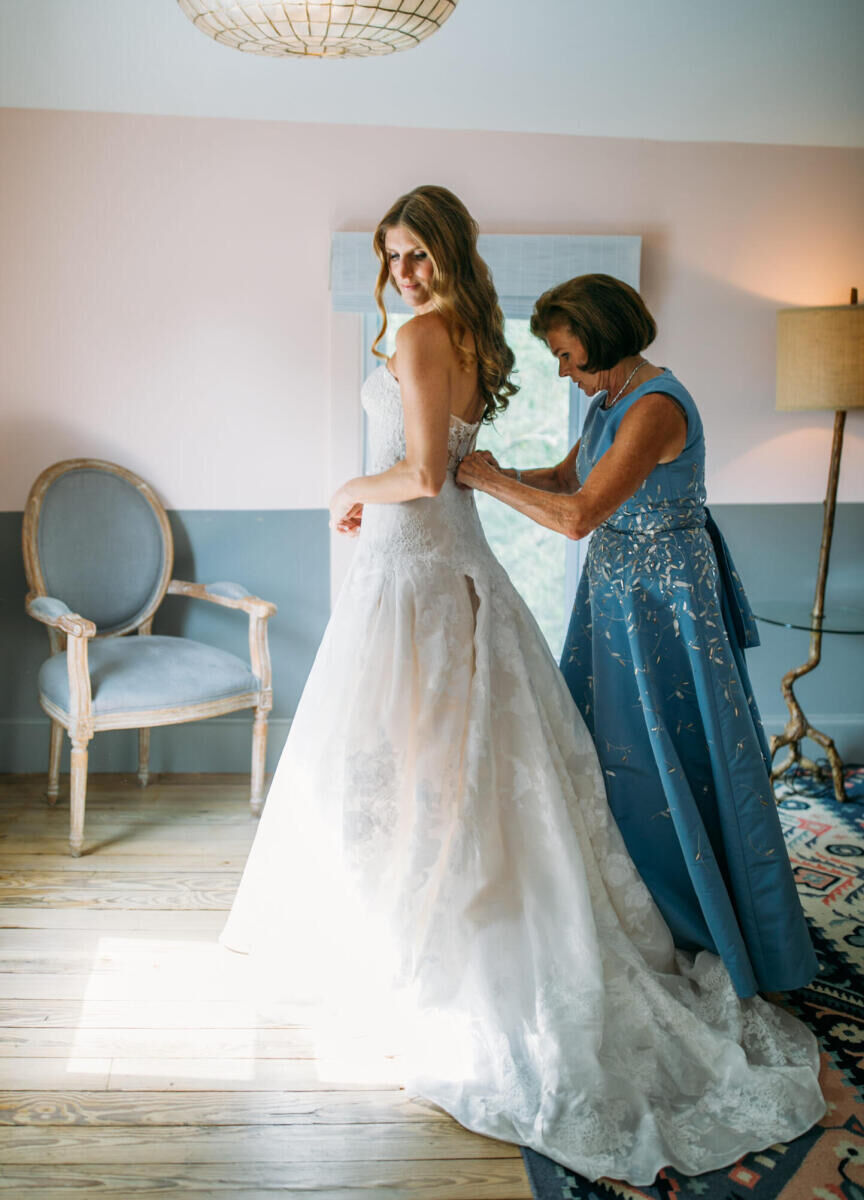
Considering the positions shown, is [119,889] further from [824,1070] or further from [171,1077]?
[824,1070]

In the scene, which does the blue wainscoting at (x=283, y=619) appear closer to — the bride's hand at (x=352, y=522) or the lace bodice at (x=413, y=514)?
the bride's hand at (x=352, y=522)

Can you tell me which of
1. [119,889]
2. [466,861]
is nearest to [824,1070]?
Answer: [466,861]

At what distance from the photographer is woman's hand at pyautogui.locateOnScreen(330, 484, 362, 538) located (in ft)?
7.47

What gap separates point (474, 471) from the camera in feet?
7.16

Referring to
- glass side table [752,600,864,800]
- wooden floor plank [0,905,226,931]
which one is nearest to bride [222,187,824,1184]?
wooden floor plank [0,905,226,931]

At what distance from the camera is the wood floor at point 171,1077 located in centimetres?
173

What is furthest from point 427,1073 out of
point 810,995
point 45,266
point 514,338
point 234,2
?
point 45,266

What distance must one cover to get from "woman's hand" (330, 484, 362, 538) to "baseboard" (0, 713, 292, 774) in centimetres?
162

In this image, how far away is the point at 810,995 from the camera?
92.0 inches

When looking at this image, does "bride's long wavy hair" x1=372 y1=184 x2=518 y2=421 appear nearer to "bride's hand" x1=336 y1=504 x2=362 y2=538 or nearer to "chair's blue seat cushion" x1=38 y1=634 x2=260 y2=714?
"bride's hand" x1=336 y1=504 x2=362 y2=538

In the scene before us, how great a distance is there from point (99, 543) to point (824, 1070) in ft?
8.78

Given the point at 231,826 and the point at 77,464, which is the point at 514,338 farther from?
the point at 231,826

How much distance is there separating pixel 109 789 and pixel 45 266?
6.00ft

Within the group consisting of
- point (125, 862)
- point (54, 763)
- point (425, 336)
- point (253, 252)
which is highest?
point (253, 252)
